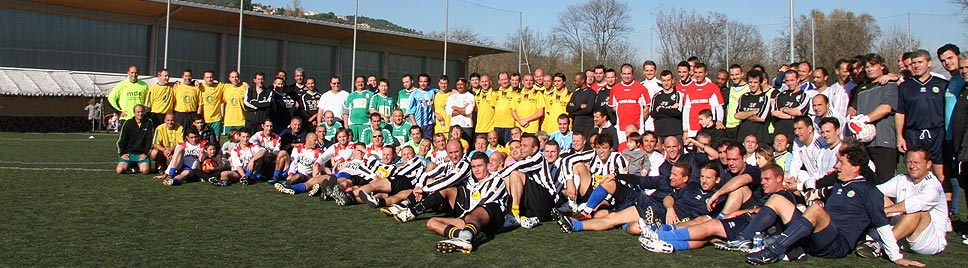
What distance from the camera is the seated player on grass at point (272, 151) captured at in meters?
9.52

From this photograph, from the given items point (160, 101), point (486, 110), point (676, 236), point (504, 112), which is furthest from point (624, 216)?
point (160, 101)

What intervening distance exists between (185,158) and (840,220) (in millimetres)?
7399

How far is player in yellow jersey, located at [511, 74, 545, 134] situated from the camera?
10438 millimetres

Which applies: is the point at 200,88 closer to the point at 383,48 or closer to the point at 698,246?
the point at 698,246

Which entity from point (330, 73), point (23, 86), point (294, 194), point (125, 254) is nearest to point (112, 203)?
point (294, 194)

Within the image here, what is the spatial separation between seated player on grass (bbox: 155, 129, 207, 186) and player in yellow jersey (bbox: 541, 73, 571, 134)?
4.35m

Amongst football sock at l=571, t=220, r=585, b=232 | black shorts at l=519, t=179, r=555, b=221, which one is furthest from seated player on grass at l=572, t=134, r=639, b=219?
football sock at l=571, t=220, r=585, b=232

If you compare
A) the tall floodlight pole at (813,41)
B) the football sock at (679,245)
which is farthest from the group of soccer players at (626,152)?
the tall floodlight pole at (813,41)

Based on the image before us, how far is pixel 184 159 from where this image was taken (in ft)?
31.4

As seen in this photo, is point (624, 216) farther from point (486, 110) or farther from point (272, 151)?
point (272, 151)

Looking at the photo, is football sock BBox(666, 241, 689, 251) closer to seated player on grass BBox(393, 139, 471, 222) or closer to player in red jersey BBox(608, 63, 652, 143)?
seated player on grass BBox(393, 139, 471, 222)

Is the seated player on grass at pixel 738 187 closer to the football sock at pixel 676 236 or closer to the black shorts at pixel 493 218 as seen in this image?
the football sock at pixel 676 236

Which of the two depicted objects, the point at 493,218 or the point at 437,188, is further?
the point at 437,188

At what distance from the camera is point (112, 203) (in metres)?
7.37
